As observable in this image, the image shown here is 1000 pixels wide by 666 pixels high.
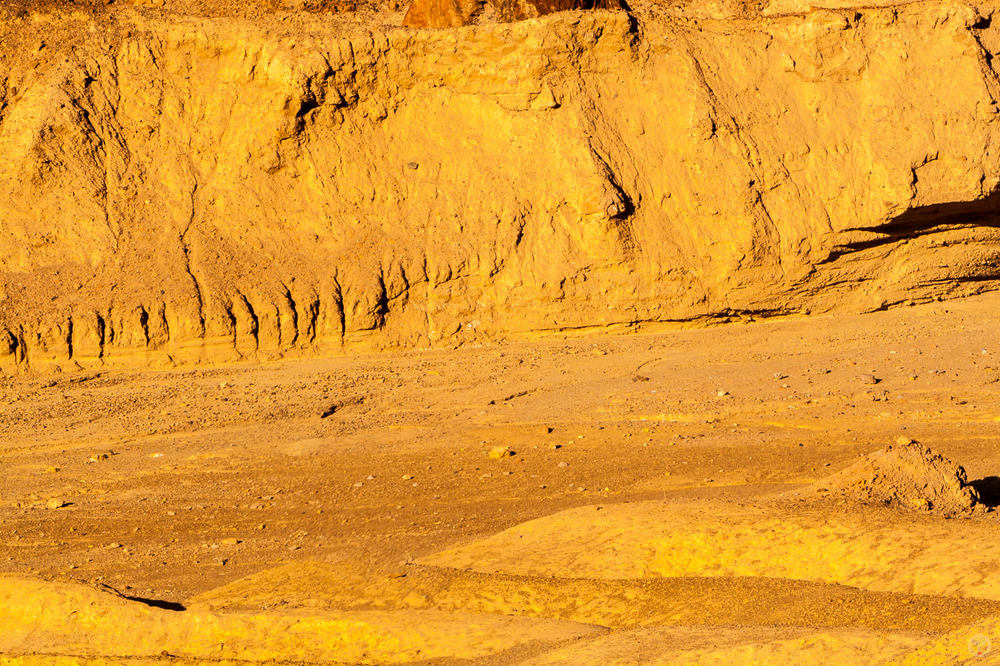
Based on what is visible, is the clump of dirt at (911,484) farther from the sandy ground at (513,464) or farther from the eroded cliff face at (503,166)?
the eroded cliff face at (503,166)

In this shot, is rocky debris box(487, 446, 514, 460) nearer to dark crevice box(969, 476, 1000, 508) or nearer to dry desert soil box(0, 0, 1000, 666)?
dry desert soil box(0, 0, 1000, 666)

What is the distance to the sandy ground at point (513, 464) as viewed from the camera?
4.99 metres

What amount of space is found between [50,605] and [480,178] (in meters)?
7.70

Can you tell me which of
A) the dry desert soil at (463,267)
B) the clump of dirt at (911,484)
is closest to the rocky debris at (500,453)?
the dry desert soil at (463,267)

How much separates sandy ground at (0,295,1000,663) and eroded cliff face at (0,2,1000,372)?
2.11ft

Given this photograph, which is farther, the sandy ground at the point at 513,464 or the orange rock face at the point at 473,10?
the orange rock face at the point at 473,10

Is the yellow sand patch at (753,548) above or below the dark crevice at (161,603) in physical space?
above

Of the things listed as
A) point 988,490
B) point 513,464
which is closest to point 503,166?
point 513,464

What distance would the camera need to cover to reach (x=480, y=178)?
469 inches

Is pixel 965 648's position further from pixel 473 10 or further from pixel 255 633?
pixel 473 10

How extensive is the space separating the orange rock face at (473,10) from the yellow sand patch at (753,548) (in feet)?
28.0

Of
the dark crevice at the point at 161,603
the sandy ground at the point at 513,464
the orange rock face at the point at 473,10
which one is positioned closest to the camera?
the sandy ground at the point at 513,464

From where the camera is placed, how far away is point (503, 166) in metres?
12.0

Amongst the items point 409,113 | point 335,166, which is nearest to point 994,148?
point 409,113
